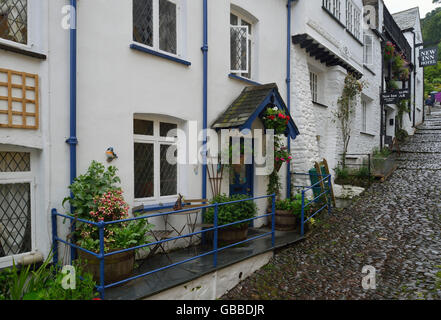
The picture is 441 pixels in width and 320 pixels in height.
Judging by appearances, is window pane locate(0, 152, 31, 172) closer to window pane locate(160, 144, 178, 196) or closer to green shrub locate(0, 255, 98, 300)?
green shrub locate(0, 255, 98, 300)

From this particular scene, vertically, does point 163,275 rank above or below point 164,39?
below

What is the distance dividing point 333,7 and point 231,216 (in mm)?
8935

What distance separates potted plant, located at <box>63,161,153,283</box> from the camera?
4129mm

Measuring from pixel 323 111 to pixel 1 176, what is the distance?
32.9ft

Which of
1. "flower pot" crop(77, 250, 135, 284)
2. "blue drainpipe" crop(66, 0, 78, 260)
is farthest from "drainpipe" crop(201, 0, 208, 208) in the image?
"blue drainpipe" crop(66, 0, 78, 260)

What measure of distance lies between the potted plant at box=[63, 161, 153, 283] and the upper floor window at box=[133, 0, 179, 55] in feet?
8.36

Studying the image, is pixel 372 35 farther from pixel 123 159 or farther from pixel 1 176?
pixel 1 176

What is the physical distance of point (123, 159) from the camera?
16.7 ft

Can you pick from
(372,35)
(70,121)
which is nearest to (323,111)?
(372,35)

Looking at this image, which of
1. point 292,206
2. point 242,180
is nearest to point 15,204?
point 242,180

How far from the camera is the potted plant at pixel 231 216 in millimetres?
5887

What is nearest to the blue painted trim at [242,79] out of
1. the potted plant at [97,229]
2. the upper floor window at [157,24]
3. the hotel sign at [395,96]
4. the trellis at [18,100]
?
the upper floor window at [157,24]

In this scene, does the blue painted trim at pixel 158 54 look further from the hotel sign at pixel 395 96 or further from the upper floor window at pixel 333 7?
the hotel sign at pixel 395 96

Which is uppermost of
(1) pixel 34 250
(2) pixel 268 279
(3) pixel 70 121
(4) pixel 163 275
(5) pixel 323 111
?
(5) pixel 323 111
